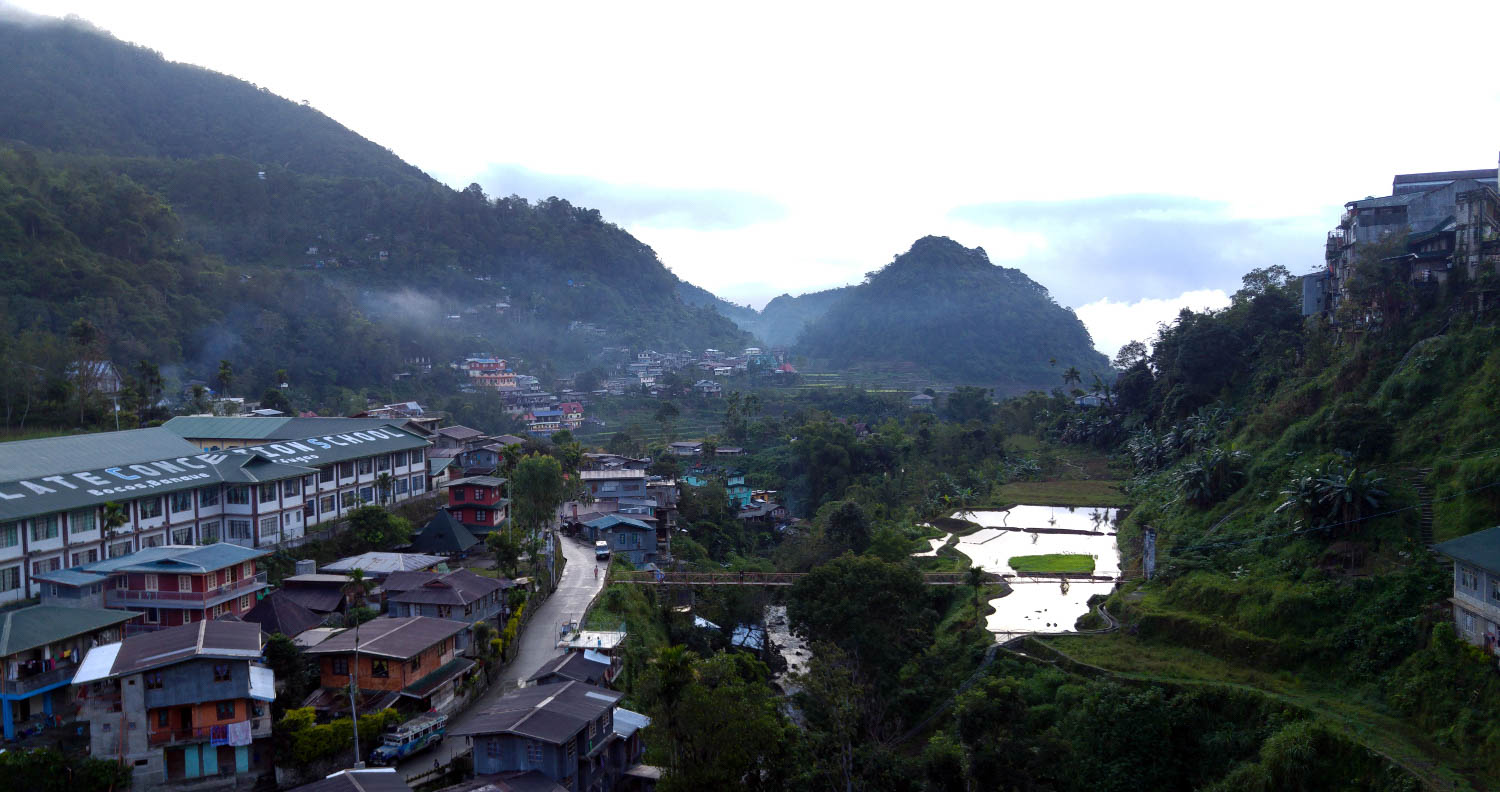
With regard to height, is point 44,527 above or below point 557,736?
above

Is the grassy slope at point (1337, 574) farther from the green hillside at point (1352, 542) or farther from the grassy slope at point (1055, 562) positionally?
the grassy slope at point (1055, 562)

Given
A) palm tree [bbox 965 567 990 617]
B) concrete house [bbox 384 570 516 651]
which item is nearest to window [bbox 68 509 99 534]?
concrete house [bbox 384 570 516 651]

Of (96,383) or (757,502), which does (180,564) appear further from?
(757,502)

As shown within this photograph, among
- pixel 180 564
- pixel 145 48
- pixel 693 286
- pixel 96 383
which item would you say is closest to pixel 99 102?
pixel 145 48

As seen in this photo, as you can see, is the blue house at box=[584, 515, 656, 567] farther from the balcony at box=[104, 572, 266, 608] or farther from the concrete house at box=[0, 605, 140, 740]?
the concrete house at box=[0, 605, 140, 740]

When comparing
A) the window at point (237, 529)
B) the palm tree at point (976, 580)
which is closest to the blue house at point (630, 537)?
the window at point (237, 529)

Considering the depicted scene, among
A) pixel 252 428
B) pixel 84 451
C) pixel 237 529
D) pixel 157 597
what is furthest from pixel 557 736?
pixel 252 428

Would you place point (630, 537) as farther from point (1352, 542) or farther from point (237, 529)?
point (1352, 542)
